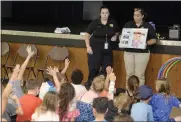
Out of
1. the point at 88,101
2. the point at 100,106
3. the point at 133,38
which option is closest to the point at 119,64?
the point at 133,38

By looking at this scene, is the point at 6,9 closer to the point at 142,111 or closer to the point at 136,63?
the point at 136,63

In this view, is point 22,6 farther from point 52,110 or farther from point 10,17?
point 52,110

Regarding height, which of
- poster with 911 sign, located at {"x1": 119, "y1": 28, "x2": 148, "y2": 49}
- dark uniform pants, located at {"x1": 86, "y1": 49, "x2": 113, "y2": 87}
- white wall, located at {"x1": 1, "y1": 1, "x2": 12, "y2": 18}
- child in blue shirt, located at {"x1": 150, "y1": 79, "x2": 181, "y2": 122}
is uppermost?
white wall, located at {"x1": 1, "y1": 1, "x2": 12, "y2": 18}

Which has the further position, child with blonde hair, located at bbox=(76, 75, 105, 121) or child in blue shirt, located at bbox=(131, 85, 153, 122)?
child with blonde hair, located at bbox=(76, 75, 105, 121)

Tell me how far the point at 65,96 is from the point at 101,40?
2.82m

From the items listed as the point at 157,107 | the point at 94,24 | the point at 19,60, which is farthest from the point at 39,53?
the point at 157,107

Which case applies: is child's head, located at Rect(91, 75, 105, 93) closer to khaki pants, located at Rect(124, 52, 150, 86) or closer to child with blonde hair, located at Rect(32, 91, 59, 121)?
child with blonde hair, located at Rect(32, 91, 59, 121)

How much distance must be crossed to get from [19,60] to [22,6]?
16.3 feet

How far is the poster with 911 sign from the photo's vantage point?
22.2ft

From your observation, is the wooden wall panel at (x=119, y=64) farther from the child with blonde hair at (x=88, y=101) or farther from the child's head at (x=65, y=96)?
the child's head at (x=65, y=96)

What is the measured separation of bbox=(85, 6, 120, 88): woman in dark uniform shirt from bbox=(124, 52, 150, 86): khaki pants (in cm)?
36

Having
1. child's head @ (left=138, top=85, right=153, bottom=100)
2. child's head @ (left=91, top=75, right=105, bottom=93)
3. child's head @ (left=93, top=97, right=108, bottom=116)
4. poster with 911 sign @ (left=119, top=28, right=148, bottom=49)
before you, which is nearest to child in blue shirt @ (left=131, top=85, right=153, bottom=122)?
child's head @ (left=138, top=85, right=153, bottom=100)

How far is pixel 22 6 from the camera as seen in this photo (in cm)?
1348

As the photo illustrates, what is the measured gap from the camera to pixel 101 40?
7.06 meters
